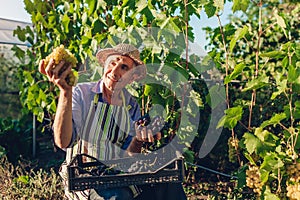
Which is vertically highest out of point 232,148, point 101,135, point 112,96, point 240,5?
point 240,5

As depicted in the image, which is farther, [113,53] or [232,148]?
[232,148]

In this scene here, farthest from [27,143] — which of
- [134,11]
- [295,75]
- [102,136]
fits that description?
[295,75]

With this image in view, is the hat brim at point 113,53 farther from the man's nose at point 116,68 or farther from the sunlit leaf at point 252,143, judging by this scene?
the sunlit leaf at point 252,143

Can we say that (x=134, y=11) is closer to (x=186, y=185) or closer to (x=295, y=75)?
(x=295, y=75)

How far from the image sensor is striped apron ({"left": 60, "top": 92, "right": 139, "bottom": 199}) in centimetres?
179

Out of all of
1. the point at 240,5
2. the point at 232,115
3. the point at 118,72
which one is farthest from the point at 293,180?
the point at 118,72

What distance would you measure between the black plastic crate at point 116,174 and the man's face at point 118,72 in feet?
1.24

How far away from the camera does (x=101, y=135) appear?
72.0 inches

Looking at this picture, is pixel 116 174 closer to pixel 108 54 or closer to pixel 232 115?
pixel 108 54

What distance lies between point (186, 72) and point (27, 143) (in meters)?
2.53

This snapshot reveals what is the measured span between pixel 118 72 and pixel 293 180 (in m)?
0.92

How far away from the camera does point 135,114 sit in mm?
1973

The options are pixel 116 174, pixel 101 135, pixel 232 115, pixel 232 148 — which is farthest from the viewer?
pixel 232 148

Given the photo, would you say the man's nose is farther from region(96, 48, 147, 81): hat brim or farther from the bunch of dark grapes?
the bunch of dark grapes
